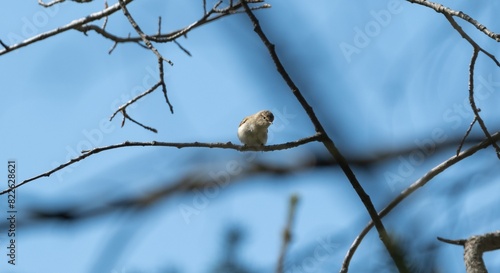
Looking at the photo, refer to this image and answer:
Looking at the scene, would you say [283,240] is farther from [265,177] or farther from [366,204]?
[265,177]

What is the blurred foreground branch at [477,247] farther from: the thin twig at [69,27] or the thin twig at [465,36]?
the thin twig at [69,27]

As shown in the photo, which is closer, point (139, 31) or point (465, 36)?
point (465, 36)

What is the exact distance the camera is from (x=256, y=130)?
239 inches

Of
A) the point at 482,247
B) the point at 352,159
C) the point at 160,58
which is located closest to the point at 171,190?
the point at 352,159

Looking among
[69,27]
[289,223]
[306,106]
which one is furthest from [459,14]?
[69,27]

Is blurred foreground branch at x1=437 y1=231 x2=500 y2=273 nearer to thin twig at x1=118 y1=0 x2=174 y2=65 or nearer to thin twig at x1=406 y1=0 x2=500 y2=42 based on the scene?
thin twig at x1=406 y1=0 x2=500 y2=42

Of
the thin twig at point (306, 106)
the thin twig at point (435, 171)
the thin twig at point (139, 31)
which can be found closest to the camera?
the thin twig at point (306, 106)

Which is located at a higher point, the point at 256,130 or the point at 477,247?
the point at 256,130

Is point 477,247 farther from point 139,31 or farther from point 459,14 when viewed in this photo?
point 139,31

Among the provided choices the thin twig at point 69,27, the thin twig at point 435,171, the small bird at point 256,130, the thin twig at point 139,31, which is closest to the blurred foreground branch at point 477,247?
the thin twig at point 435,171

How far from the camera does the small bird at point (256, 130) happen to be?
239 inches

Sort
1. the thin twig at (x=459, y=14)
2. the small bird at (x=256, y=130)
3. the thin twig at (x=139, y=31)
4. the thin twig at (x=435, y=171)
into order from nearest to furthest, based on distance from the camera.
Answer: the thin twig at (x=435, y=171) → the thin twig at (x=459, y=14) → the thin twig at (x=139, y=31) → the small bird at (x=256, y=130)

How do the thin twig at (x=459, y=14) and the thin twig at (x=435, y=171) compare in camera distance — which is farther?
the thin twig at (x=459, y=14)

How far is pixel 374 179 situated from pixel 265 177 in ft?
1.12
